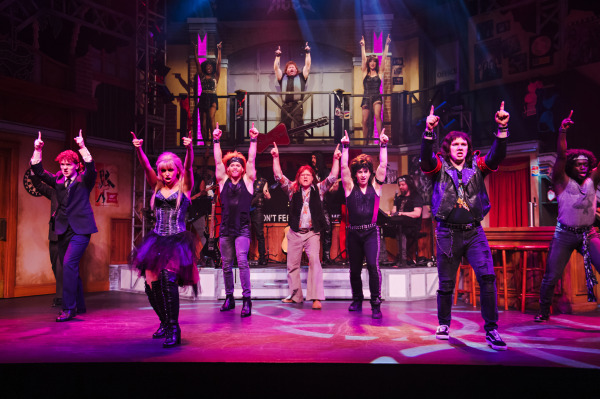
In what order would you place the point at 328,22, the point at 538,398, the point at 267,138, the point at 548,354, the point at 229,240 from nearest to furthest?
the point at 538,398, the point at 548,354, the point at 229,240, the point at 267,138, the point at 328,22

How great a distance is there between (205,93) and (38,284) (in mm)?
5304

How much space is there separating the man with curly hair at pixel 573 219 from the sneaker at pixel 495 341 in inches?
67.4

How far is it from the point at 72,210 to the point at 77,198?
0.46 feet

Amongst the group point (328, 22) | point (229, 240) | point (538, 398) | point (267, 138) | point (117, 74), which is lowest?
point (538, 398)

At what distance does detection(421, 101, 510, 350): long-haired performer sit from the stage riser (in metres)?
3.18

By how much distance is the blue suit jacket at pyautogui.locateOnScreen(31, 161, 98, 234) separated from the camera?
17.0 feet

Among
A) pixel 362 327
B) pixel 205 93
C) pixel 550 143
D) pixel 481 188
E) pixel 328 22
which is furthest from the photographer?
pixel 328 22

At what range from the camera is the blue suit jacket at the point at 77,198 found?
5.17 m

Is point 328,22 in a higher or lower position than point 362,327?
higher

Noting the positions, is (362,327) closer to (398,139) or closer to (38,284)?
(38,284)

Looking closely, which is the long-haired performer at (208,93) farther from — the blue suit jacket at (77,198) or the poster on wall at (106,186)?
the blue suit jacket at (77,198)

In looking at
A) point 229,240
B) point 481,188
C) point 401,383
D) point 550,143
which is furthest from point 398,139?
point 401,383

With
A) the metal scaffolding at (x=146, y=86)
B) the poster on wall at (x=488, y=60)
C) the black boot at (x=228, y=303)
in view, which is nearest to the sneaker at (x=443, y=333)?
the black boot at (x=228, y=303)

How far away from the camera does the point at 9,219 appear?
25.6 feet
